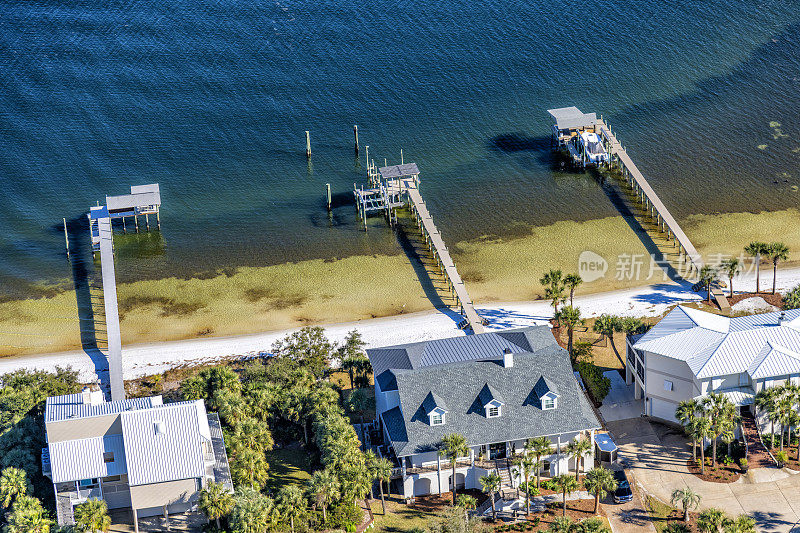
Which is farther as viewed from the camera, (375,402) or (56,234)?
(56,234)

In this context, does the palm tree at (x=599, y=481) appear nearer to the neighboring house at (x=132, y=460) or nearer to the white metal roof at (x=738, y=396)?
the white metal roof at (x=738, y=396)

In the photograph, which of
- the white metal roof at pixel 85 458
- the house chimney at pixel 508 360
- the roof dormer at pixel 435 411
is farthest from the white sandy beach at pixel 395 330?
the white metal roof at pixel 85 458

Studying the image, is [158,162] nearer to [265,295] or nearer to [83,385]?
[265,295]

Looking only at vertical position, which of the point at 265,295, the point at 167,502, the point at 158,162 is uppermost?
the point at 158,162

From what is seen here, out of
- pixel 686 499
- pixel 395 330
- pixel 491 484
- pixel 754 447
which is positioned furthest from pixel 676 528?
pixel 395 330

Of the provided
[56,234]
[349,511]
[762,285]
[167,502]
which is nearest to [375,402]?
[349,511]

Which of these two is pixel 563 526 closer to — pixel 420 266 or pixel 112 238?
pixel 420 266

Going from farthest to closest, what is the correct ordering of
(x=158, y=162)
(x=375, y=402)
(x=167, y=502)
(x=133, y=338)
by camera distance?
(x=158, y=162) → (x=133, y=338) → (x=375, y=402) → (x=167, y=502)
